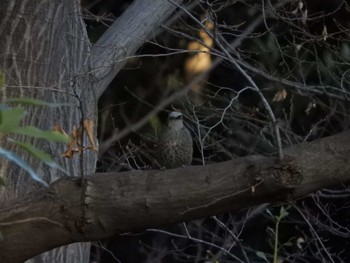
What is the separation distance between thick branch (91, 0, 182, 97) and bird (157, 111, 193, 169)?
1.57 feet

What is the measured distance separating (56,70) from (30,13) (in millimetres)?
331

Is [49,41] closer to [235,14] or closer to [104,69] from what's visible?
[104,69]

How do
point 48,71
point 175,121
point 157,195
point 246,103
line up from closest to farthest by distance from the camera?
point 157,195
point 48,71
point 175,121
point 246,103

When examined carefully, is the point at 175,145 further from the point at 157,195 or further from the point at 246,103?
the point at 246,103

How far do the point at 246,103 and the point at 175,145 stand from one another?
2.47m

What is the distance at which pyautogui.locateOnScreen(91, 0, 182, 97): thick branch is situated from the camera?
500 cm

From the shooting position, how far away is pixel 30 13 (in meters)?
4.43

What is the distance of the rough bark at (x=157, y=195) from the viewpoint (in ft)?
9.99

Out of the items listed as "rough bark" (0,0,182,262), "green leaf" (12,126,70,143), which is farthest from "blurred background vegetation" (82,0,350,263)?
"green leaf" (12,126,70,143)

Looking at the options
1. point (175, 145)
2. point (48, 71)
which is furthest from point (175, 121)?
point (48, 71)

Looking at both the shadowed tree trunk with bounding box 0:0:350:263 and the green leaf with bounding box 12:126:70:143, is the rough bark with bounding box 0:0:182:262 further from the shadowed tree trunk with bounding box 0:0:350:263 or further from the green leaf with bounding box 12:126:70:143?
the green leaf with bounding box 12:126:70:143

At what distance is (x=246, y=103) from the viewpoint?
7.62 m

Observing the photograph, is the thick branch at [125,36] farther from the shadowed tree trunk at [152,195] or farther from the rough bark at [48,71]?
the shadowed tree trunk at [152,195]

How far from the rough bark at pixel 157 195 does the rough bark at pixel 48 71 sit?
3.22ft
